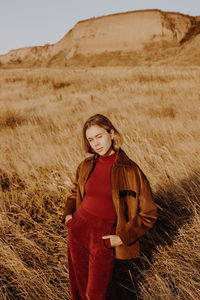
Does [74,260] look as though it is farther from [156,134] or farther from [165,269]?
[156,134]

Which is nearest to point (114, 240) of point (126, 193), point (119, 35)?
point (126, 193)

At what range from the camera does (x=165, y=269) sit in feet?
5.08

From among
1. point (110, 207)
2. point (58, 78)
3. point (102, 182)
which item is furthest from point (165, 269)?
point (58, 78)

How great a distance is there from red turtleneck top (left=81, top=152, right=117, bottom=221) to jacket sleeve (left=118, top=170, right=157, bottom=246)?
159 mm

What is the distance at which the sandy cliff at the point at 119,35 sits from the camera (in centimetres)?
4359

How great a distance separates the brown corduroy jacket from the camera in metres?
1.18

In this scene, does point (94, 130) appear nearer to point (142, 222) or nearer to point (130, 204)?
point (130, 204)

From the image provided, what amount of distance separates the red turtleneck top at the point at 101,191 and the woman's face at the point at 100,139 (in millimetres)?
64

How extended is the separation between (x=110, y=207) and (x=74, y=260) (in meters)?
0.39

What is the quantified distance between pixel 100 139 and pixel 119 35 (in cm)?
5374

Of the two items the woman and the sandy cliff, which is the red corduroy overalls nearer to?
the woman

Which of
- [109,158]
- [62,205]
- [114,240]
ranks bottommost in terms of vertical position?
[62,205]

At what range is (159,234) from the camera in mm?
1865

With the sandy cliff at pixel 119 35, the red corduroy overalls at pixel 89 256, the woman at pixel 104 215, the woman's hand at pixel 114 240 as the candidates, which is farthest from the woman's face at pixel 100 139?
the sandy cliff at pixel 119 35
